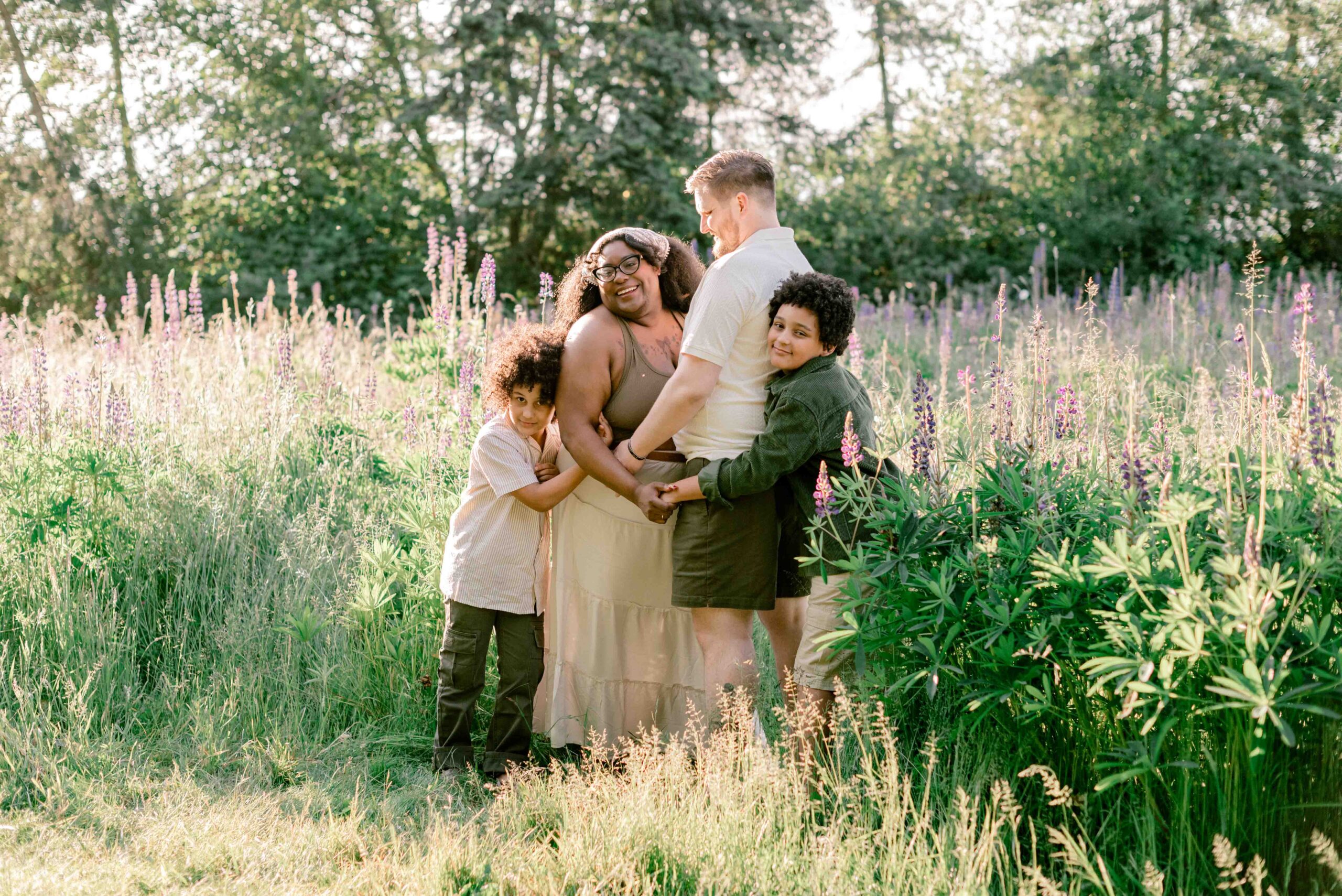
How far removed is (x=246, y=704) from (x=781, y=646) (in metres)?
2.10

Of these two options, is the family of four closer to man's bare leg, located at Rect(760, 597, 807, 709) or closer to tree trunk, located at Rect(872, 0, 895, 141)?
man's bare leg, located at Rect(760, 597, 807, 709)

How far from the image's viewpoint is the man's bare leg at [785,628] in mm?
3932

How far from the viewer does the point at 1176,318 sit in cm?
972

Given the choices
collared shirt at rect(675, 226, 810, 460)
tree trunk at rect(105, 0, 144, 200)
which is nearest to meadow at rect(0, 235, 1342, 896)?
collared shirt at rect(675, 226, 810, 460)

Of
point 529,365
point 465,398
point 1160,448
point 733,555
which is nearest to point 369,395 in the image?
point 465,398

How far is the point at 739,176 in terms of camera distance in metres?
3.70

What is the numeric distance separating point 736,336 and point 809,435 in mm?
A: 416

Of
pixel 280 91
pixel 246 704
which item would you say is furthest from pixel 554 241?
pixel 246 704

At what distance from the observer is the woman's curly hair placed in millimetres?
4098

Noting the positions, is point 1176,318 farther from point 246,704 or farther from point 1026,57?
point 1026,57

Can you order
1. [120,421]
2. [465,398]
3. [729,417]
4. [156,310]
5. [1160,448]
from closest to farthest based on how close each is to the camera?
[1160,448] → [729,417] → [120,421] → [465,398] → [156,310]

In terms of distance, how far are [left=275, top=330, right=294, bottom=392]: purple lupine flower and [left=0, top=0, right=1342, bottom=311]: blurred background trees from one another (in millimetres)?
10888

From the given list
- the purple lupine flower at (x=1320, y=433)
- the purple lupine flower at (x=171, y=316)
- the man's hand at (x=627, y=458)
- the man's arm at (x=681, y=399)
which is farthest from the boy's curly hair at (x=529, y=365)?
the purple lupine flower at (x=171, y=316)

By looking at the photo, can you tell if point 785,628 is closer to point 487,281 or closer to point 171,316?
point 487,281
